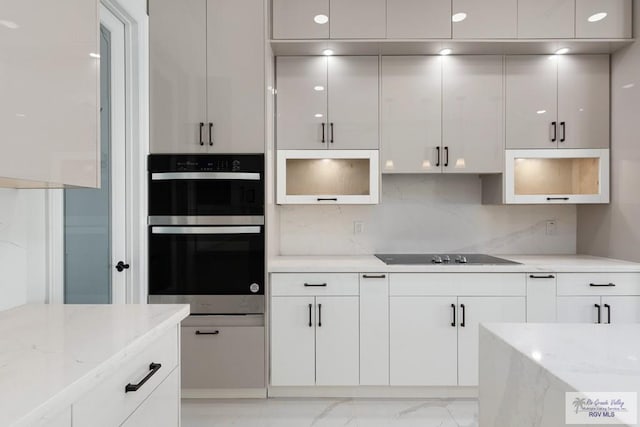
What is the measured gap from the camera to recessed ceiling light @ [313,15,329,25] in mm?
2783

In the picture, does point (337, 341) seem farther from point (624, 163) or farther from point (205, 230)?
point (624, 163)

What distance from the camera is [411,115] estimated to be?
2945 millimetres

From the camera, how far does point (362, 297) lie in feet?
8.69

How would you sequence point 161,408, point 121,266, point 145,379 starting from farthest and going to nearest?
point 121,266
point 161,408
point 145,379

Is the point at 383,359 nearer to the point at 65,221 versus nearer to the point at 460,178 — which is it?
the point at 460,178

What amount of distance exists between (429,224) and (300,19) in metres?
1.78

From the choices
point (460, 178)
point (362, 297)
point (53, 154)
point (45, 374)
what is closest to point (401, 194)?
point (460, 178)

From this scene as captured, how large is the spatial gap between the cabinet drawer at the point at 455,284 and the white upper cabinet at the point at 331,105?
97 centimetres

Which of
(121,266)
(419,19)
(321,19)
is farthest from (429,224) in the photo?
(121,266)

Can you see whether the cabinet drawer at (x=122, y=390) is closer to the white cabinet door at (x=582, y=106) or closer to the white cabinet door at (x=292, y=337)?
the white cabinet door at (x=292, y=337)

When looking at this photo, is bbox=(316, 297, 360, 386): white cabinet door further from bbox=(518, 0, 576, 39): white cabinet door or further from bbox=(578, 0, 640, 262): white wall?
bbox=(518, 0, 576, 39): white cabinet door

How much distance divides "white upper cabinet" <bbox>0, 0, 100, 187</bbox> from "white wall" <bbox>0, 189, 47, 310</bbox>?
0.31 m

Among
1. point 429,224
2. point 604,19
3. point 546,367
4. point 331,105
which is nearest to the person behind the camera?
point 546,367

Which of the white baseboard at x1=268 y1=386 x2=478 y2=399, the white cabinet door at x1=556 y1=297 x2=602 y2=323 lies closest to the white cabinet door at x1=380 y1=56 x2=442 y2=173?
the white cabinet door at x1=556 y1=297 x2=602 y2=323
